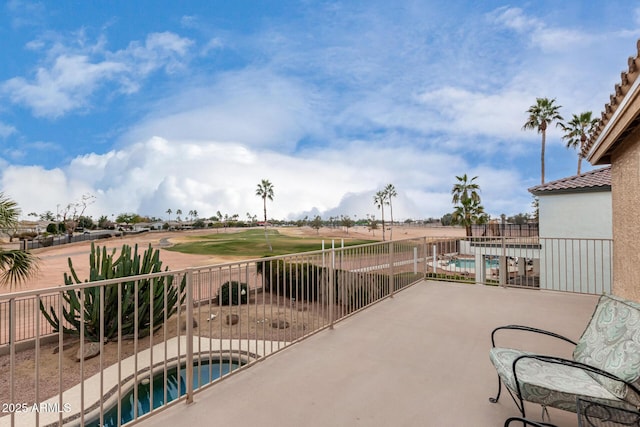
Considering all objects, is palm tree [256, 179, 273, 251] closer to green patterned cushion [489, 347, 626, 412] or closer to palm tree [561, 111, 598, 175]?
palm tree [561, 111, 598, 175]

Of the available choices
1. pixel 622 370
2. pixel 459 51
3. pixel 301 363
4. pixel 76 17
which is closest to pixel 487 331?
pixel 622 370

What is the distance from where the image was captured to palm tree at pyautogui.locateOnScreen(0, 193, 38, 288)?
6996mm

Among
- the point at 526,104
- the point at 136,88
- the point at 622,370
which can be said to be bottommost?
the point at 622,370

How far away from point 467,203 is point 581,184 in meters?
12.9

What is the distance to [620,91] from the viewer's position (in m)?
2.61

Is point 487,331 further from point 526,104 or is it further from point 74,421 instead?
point 526,104

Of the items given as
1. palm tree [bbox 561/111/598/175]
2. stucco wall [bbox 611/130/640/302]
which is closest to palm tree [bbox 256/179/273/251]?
palm tree [bbox 561/111/598/175]

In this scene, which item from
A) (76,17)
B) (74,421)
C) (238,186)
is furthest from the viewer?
(238,186)

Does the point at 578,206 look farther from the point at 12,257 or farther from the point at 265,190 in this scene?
the point at 265,190

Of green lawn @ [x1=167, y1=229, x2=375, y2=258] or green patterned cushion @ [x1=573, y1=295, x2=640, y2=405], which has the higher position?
green patterned cushion @ [x1=573, y1=295, x2=640, y2=405]

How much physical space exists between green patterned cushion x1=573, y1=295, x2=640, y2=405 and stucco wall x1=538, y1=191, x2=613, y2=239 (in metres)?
9.54

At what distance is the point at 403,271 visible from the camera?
6254 mm

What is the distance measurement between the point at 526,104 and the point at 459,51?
13.2m

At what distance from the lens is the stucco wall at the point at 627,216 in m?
3.08
